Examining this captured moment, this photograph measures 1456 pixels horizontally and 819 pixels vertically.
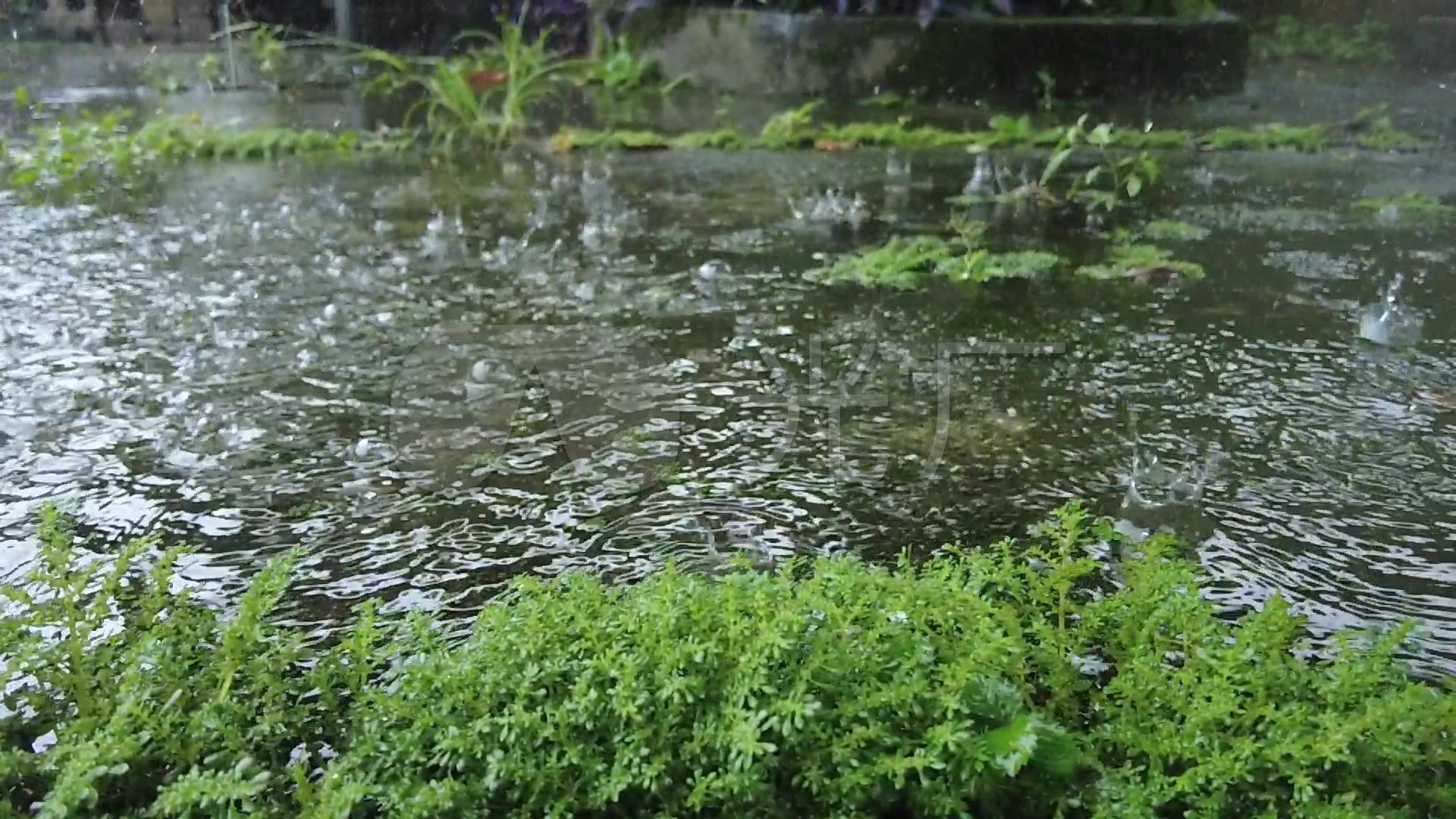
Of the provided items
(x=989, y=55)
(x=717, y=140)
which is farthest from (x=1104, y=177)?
(x=989, y=55)

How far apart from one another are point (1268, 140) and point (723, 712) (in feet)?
17.5

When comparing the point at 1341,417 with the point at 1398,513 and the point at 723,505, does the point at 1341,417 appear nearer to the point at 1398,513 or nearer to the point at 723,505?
the point at 1398,513

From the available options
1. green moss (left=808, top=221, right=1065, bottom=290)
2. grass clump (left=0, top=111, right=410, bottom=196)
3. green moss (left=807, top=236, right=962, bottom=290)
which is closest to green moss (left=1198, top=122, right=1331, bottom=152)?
green moss (left=808, top=221, right=1065, bottom=290)

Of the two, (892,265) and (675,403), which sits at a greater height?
(892,265)

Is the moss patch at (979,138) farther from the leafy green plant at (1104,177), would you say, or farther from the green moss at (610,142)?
the leafy green plant at (1104,177)

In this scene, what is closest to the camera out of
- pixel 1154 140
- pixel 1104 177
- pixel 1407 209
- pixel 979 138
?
pixel 1407 209

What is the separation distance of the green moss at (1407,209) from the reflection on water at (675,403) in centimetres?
23

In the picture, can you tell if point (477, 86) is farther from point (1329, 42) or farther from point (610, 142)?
point (1329, 42)

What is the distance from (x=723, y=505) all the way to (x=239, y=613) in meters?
0.92

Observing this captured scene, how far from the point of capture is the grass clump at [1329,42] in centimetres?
755

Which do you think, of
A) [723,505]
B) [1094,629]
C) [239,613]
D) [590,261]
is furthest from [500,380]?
[1094,629]

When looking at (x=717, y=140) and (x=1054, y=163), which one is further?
(x=717, y=140)

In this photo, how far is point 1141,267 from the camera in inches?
140

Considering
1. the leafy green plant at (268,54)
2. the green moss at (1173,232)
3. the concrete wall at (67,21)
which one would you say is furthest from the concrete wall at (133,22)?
the green moss at (1173,232)
